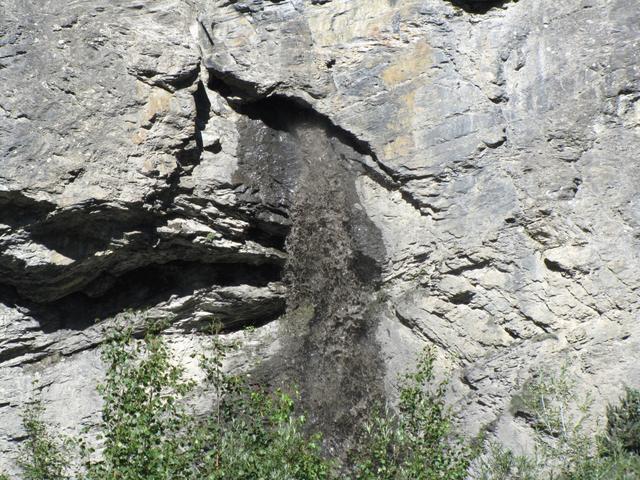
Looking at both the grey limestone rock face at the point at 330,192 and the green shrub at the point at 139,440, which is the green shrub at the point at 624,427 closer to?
the grey limestone rock face at the point at 330,192

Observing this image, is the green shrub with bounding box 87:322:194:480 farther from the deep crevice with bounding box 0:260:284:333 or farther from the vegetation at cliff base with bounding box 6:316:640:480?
the deep crevice with bounding box 0:260:284:333

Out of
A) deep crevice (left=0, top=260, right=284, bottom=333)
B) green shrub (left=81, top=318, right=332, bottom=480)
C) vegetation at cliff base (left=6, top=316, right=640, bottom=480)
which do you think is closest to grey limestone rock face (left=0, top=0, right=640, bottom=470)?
deep crevice (left=0, top=260, right=284, bottom=333)

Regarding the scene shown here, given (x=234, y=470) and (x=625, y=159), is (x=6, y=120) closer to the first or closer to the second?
→ (x=234, y=470)

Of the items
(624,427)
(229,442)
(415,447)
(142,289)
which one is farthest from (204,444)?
(624,427)

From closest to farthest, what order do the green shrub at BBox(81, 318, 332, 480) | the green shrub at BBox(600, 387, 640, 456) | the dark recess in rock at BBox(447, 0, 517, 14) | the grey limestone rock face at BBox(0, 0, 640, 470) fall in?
1. the green shrub at BBox(81, 318, 332, 480)
2. the green shrub at BBox(600, 387, 640, 456)
3. the grey limestone rock face at BBox(0, 0, 640, 470)
4. the dark recess in rock at BBox(447, 0, 517, 14)

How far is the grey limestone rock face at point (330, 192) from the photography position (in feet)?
34.0

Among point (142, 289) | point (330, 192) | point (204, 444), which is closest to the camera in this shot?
point (204, 444)

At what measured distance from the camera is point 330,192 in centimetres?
1195

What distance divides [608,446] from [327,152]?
5.25 metres

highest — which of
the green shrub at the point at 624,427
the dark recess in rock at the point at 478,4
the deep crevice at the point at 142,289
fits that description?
the dark recess in rock at the point at 478,4

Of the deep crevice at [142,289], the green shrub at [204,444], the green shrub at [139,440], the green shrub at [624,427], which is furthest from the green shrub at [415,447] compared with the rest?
the deep crevice at [142,289]

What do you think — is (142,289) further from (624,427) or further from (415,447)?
(624,427)

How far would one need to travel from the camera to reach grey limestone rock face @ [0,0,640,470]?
34.0 feet

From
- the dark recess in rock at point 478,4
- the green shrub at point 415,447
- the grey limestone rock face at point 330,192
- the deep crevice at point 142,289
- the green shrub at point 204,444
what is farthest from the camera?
the deep crevice at point 142,289
